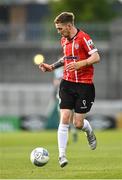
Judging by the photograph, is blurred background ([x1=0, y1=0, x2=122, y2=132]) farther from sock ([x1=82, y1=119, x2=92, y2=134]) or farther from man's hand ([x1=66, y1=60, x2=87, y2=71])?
man's hand ([x1=66, y1=60, x2=87, y2=71])

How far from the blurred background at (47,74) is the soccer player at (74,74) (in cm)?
1781

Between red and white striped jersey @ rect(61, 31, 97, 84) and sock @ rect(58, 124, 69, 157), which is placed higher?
red and white striped jersey @ rect(61, 31, 97, 84)

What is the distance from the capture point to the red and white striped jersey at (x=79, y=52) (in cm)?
1669

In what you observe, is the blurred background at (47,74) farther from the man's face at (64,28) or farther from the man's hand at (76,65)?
the man's hand at (76,65)

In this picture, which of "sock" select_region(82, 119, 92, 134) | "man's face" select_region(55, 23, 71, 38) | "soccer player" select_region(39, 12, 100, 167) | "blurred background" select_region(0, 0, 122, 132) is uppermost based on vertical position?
"man's face" select_region(55, 23, 71, 38)

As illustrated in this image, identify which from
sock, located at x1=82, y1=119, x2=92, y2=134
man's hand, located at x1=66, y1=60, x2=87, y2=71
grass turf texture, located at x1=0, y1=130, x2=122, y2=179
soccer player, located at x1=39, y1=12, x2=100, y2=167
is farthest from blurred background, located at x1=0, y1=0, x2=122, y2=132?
man's hand, located at x1=66, y1=60, x2=87, y2=71

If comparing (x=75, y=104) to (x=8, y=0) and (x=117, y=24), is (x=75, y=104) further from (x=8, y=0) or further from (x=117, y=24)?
(x=8, y=0)

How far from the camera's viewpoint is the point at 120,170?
1614 centimetres

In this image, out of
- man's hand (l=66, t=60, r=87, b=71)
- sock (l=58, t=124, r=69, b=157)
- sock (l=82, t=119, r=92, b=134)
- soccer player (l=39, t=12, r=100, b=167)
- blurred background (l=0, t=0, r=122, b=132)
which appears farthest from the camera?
blurred background (l=0, t=0, r=122, b=132)

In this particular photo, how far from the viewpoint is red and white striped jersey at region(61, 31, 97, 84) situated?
1669 centimetres

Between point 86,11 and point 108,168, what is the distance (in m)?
50.8

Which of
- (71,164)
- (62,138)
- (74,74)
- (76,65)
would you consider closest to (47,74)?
(71,164)

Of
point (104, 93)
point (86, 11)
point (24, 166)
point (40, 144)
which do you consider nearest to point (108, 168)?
point (24, 166)

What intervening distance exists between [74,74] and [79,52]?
1.27 feet
